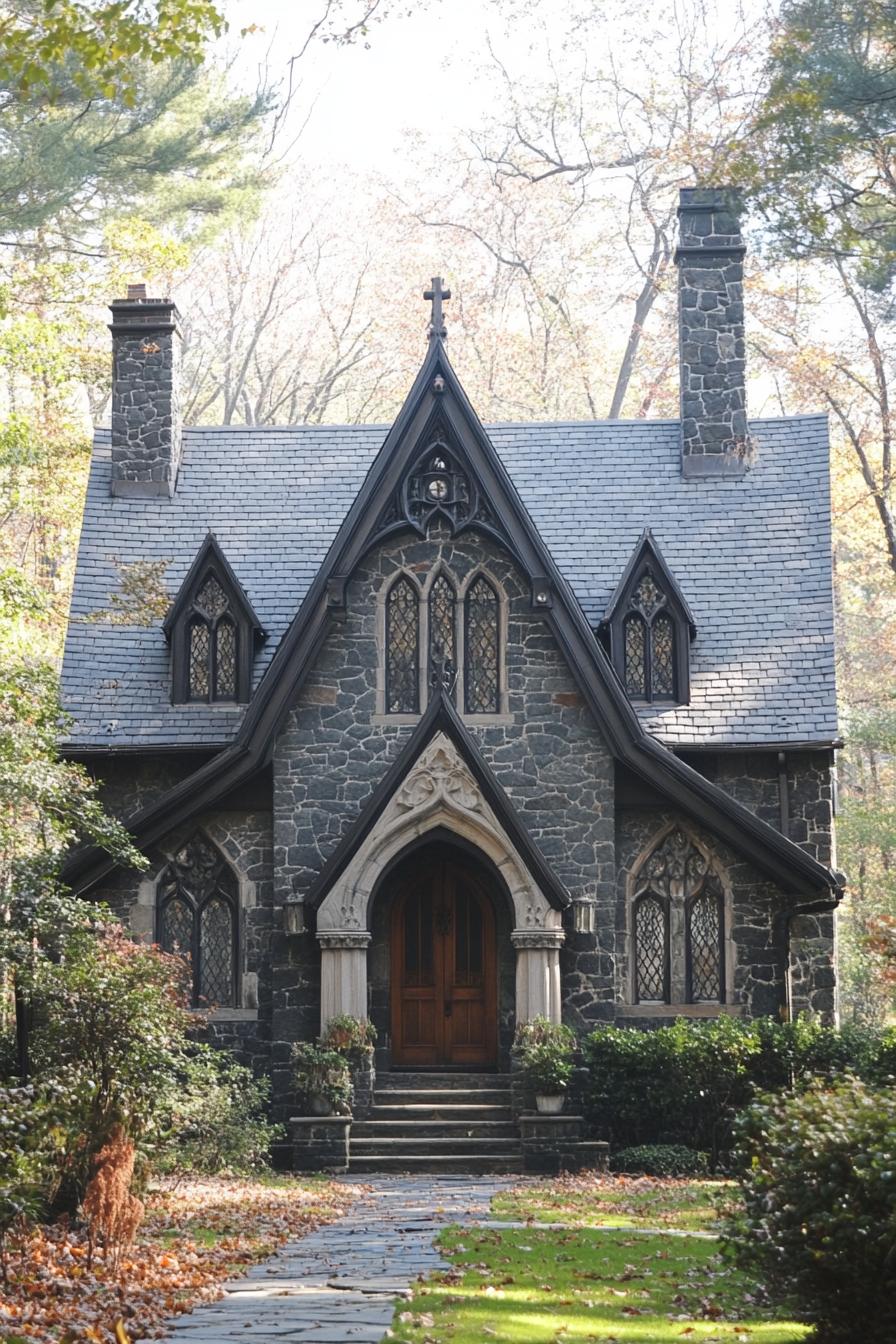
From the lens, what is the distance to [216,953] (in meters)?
19.6

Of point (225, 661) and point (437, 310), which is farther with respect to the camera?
point (225, 661)

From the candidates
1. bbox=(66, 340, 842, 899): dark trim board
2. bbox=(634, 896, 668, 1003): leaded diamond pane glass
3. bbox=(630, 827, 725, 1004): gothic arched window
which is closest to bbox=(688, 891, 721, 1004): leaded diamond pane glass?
bbox=(630, 827, 725, 1004): gothic arched window

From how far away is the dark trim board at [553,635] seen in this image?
1861 cm

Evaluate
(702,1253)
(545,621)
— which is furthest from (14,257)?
(702,1253)

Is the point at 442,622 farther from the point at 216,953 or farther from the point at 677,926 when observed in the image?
the point at 216,953

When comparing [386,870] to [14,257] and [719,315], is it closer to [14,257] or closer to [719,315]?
[719,315]

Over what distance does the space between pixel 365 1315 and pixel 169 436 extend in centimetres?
1608

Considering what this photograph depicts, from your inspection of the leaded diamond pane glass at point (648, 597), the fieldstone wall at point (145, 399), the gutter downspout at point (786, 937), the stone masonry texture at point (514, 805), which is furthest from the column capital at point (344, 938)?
the fieldstone wall at point (145, 399)

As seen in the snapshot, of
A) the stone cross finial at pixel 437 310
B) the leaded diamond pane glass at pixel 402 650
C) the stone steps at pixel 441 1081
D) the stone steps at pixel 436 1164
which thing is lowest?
the stone steps at pixel 436 1164

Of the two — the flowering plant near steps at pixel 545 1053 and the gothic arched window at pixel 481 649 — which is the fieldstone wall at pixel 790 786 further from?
the flowering plant near steps at pixel 545 1053

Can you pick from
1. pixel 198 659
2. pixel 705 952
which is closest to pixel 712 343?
pixel 198 659

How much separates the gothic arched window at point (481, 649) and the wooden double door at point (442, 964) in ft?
5.79

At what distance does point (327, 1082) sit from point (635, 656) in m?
6.17

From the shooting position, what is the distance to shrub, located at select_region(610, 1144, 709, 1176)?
55.7 feet
